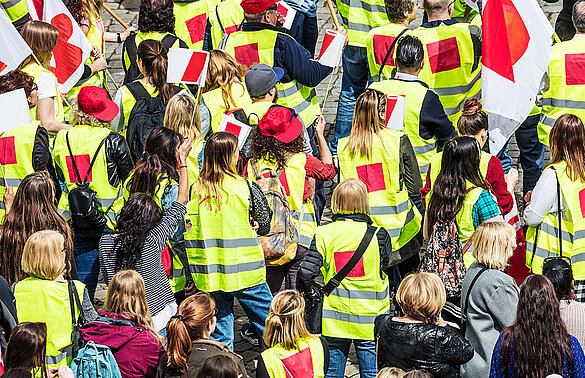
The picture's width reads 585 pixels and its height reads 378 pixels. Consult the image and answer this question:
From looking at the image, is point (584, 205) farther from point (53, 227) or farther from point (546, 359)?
point (53, 227)

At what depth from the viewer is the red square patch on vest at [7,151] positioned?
7223 mm

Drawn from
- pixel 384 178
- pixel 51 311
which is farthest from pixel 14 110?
pixel 384 178

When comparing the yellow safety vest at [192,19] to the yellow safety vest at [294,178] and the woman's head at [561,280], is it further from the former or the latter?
the woman's head at [561,280]

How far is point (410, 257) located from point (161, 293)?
79.0 inches

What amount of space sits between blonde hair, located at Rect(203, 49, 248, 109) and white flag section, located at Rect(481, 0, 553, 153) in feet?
6.67

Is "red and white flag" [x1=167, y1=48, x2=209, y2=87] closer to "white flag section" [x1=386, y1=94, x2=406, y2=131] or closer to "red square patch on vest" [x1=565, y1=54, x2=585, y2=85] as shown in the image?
"white flag section" [x1=386, y1=94, x2=406, y2=131]

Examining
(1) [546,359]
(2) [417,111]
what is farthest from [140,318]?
(2) [417,111]

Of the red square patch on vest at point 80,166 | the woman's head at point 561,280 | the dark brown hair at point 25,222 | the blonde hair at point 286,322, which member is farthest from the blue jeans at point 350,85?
the blonde hair at point 286,322

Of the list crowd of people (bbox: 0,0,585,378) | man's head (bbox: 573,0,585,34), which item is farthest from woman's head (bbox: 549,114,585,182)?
man's head (bbox: 573,0,585,34)

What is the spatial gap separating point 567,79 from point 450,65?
3.25 ft

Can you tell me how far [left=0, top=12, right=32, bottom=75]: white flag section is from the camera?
768 centimetres

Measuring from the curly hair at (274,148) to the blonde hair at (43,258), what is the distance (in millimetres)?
1635

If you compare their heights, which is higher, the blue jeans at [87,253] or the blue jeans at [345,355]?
the blue jeans at [87,253]

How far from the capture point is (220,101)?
7.79 m
